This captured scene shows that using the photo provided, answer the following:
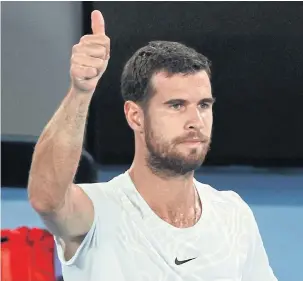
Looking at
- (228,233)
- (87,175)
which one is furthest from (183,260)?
(87,175)

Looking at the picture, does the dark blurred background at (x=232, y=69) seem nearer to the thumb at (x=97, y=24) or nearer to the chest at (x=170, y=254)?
the chest at (x=170, y=254)

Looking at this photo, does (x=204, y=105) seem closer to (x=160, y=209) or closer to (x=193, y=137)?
(x=193, y=137)

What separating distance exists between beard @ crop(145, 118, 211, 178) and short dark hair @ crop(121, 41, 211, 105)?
2.8 inches

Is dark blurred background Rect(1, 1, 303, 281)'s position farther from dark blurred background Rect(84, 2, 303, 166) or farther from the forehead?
the forehead

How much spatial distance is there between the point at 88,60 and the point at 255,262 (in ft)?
1.89

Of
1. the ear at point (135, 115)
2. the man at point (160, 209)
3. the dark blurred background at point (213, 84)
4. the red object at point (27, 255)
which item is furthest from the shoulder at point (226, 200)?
the dark blurred background at point (213, 84)

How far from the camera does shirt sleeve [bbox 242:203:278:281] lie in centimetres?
→ 121

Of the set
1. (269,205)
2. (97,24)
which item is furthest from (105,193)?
(269,205)

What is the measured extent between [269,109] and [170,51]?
1723 millimetres

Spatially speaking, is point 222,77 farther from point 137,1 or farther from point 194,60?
point 194,60

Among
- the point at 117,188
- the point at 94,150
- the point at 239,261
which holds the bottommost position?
the point at 94,150

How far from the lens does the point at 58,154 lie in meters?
0.95

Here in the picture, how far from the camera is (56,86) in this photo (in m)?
2.68

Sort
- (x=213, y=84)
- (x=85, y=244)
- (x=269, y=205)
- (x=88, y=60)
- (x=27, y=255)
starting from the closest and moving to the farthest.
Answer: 1. (x=88, y=60)
2. (x=85, y=244)
3. (x=27, y=255)
4. (x=269, y=205)
5. (x=213, y=84)
